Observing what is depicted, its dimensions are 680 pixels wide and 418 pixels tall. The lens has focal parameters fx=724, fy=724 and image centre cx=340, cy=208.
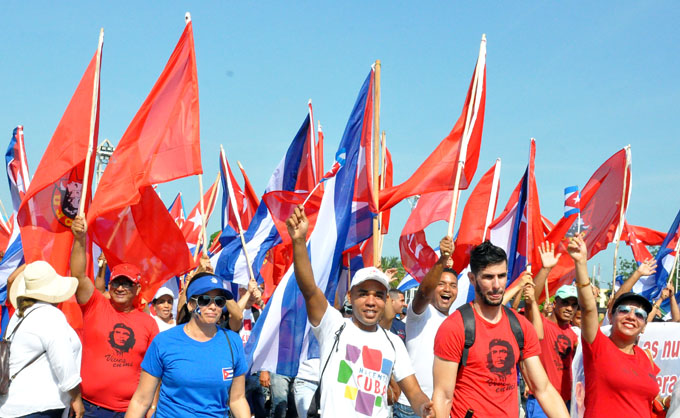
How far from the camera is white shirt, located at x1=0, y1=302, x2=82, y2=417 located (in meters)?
4.68

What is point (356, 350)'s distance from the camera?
4250mm

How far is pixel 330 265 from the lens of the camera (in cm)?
655

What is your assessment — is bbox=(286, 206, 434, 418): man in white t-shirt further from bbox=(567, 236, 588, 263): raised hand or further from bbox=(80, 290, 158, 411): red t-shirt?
bbox=(80, 290, 158, 411): red t-shirt

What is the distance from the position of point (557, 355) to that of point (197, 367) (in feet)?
10.3

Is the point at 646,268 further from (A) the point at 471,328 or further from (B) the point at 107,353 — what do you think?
(B) the point at 107,353

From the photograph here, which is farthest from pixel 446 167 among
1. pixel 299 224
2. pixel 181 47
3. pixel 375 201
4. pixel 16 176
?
pixel 16 176

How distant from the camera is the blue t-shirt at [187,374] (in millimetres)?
4305

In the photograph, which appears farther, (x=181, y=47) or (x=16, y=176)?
(x=16, y=176)

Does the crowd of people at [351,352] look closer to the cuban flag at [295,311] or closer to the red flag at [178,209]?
the cuban flag at [295,311]

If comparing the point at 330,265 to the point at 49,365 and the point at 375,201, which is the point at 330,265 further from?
the point at 49,365

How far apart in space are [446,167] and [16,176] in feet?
18.1

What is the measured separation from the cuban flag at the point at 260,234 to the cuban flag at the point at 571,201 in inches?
133

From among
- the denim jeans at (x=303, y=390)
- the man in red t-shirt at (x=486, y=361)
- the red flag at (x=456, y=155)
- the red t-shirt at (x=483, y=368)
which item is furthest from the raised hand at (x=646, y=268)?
the denim jeans at (x=303, y=390)

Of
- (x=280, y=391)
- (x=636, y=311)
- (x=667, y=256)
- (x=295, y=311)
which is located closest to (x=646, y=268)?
(x=636, y=311)
